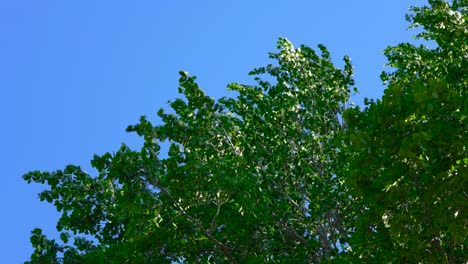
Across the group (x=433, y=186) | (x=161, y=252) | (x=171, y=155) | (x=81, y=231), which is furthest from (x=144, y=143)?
(x=433, y=186)

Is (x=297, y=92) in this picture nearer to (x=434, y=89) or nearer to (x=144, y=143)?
(x=144, y=143)

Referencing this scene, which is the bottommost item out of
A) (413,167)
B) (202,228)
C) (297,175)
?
(413,167)

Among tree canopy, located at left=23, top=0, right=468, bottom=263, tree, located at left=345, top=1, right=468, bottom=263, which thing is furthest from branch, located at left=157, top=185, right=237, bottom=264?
tree, located at left=345, top=1, right=468, bottom=263

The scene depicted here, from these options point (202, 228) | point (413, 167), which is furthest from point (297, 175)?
point (413, 167)

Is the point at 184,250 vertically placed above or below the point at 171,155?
below

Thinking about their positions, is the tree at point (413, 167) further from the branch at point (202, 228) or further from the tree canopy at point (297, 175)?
the branch at point (202, 228)

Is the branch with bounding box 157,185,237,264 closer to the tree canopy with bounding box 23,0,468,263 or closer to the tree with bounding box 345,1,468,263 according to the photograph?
the tree canopy with bounding box 23,0,468,263

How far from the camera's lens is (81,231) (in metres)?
16.8

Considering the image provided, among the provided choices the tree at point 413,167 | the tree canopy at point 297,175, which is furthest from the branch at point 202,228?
the tree at point 413,167

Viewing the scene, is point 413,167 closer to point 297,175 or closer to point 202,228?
point 202,228

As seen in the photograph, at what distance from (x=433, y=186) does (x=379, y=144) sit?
0.86 m

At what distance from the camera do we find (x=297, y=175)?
16016mm

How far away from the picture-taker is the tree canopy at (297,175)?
9.45 metres

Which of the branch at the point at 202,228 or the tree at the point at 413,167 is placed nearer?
the tree at the point at 413,167
